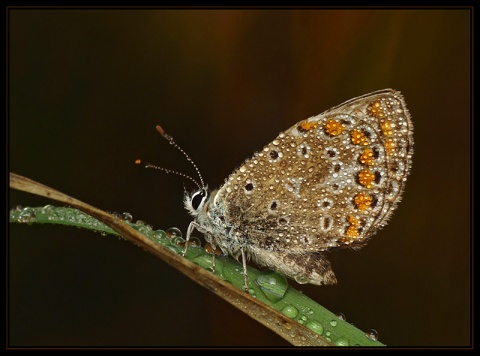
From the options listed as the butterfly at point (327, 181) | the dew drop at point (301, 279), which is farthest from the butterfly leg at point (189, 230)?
the dew drop at point (301, 279)

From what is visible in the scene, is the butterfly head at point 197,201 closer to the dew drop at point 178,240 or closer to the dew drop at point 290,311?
the dew drop at point 178,240

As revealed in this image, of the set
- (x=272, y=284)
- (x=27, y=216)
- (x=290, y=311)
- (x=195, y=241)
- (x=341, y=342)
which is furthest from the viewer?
(x=195, y=241)

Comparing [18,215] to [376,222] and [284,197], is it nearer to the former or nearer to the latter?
[284,197]

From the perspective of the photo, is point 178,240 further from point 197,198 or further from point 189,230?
point 197,198

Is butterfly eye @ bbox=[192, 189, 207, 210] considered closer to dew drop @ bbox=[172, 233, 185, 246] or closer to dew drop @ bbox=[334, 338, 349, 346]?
dew drop @ bbox=[172, 233, 185, 246]

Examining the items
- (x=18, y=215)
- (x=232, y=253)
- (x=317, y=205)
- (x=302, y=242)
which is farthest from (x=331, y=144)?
(x=18, y=215)

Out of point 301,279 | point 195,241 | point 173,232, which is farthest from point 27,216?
point 301,279

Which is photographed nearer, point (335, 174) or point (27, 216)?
point (27, 216)
